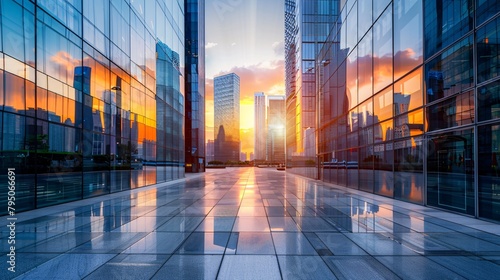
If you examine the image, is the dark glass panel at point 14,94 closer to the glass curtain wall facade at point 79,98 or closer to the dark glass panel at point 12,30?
the glass curtain wall facade at point 79,98

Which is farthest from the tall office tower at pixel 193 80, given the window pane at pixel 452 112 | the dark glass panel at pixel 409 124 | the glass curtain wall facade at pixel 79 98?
the window pane at pixel 452 112

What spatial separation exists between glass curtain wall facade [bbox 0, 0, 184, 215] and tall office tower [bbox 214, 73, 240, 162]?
126980 mm

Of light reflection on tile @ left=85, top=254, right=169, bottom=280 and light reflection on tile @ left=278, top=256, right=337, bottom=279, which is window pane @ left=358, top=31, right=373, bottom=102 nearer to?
light reflection on tile @ left=278, top=256, right=337, bottom=279

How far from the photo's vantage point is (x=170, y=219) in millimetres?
10023

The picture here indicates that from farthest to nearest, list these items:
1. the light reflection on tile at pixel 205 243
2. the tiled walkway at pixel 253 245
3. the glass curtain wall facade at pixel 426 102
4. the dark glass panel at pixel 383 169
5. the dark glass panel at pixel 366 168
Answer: the dark glass panel at pixel 366 168 < the dark glass panel at pixel 383 169 < the glass curtain wall facade at pixel 426 102 < the light reflection on tile at pixel 205 243 < the tiled walkway at pixel 253 245

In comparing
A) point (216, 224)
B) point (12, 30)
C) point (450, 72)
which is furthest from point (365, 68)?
point (12, 30)

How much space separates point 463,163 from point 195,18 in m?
50.6

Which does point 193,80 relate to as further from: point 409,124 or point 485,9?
point 485,9

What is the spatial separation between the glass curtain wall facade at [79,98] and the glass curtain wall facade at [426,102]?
18161 millimetres

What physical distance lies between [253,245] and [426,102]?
11711 mm

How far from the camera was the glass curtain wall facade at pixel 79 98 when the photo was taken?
1181 centimetres

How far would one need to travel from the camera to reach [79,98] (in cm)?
1611

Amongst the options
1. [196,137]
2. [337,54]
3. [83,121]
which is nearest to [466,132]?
[337,54]

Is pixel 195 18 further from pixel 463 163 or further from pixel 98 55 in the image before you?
pixel 463 163
